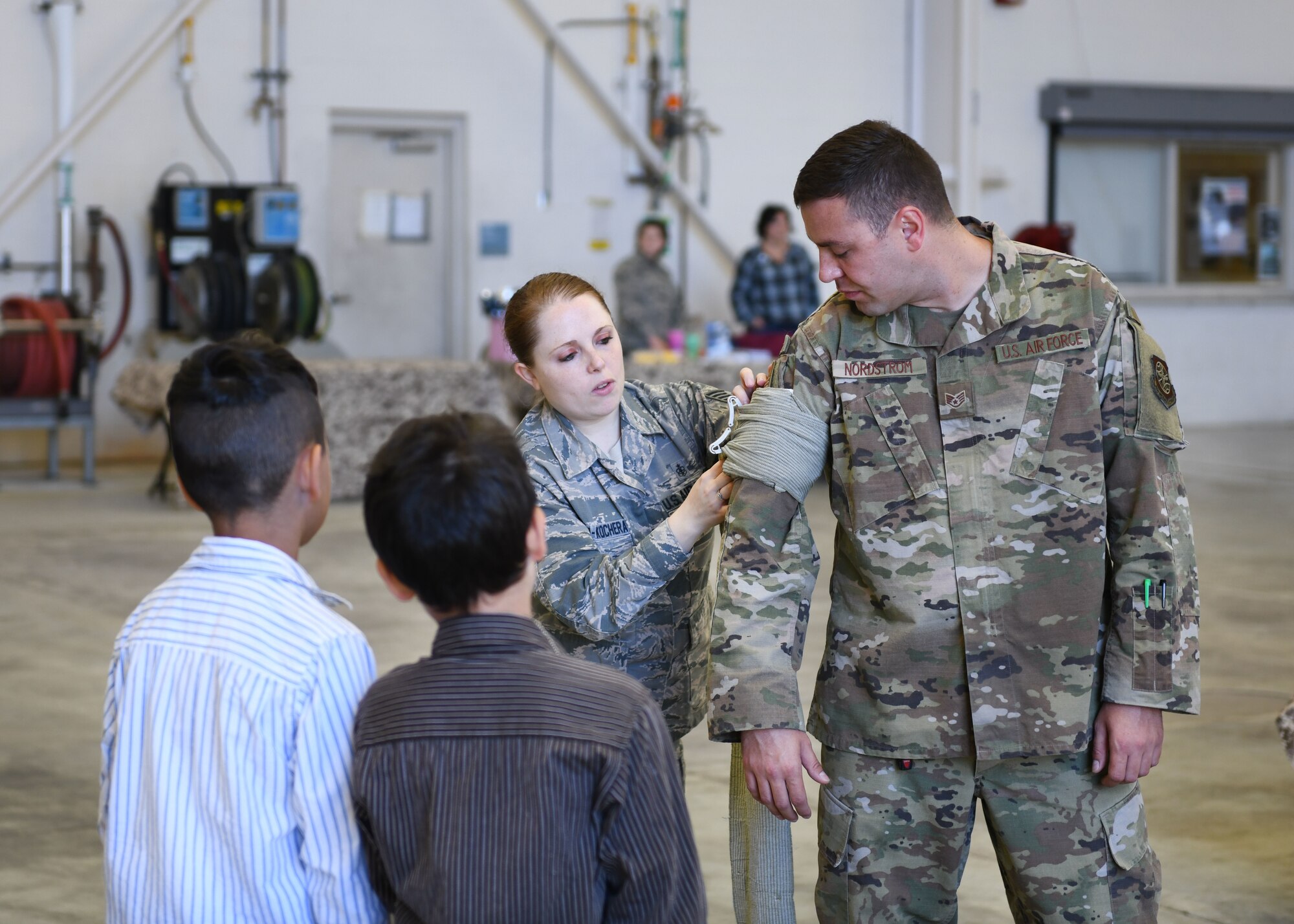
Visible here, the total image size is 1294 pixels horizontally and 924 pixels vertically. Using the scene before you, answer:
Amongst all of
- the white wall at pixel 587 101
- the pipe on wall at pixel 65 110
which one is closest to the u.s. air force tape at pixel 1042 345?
the pipe on wall at pixel 65 110

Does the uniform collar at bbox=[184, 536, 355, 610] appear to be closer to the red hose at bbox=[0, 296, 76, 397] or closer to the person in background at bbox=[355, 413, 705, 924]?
the person in background at bbox=[355, 413, 705, 924]

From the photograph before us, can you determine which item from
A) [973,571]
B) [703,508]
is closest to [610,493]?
[703,508]

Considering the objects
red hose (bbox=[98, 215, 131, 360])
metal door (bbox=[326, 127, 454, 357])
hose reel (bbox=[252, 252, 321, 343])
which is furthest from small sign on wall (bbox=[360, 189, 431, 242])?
red hose (bbox=[98, 215, 131, 360])

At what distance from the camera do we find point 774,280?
31.6 ft

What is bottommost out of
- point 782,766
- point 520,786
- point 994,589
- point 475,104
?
point 782,766

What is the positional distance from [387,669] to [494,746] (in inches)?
136

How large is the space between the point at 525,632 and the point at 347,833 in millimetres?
269

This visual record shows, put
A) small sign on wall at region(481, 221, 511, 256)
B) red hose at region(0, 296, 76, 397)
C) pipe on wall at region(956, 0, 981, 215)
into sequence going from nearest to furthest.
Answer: red hose at region(0, 296, 76, 397)
small sign on wall at region(481, 221, 511, 256)
pipe on wall at region(956, 0, 981, 215)

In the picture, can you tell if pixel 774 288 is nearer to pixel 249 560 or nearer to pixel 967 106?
pixel 967 106

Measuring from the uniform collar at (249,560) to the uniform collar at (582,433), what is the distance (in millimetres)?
670

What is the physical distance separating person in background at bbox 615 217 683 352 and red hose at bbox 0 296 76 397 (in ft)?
11.5

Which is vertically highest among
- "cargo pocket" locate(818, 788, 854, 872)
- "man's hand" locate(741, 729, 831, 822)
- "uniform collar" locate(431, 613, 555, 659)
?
"uniform collar" locate(431, 613, 555, 659)

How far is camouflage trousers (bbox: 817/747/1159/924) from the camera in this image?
1.83 metres

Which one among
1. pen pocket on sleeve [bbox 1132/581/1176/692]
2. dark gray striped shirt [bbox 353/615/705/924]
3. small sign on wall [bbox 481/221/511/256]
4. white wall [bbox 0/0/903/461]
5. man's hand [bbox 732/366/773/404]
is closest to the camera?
dark gray striped shirt [bbox 353/615/705/924]
